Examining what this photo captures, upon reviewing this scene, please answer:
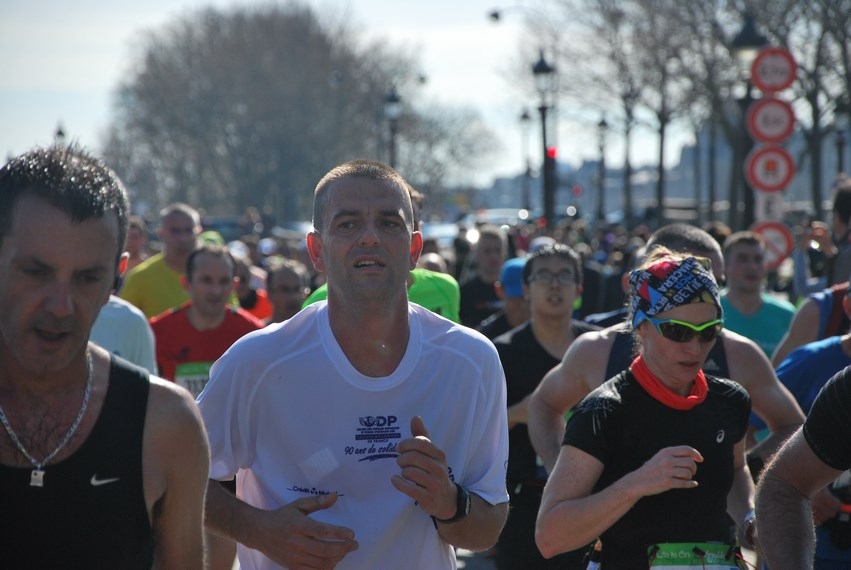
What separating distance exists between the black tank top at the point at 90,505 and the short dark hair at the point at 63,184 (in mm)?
359

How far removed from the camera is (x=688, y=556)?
157 inches

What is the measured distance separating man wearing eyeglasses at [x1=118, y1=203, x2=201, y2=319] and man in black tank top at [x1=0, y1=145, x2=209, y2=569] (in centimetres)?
707

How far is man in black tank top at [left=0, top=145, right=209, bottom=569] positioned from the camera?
2.47 m

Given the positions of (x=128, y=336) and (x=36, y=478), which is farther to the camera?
(x=128, y=336)

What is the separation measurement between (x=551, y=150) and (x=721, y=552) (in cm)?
1913

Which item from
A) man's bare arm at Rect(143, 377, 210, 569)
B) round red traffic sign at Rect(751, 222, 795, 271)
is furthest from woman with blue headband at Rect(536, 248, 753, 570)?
round red traffic sign at Rect(751, 222, 795, 271)

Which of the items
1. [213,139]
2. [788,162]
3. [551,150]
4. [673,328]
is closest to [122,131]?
[213,139]

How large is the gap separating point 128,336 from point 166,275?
10.6 ft

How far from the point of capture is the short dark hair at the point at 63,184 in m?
2.52

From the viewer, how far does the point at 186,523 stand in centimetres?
267

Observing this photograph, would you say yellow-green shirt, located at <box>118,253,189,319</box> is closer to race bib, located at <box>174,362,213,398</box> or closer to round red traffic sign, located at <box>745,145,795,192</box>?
race bib, located at <box>174,362,213,398</box>

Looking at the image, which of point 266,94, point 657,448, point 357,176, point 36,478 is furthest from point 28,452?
point 266,94

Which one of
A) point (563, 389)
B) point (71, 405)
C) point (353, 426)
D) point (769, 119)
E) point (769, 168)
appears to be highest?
point (769, 119)

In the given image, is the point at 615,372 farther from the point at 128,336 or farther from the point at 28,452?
the point at 28,452
